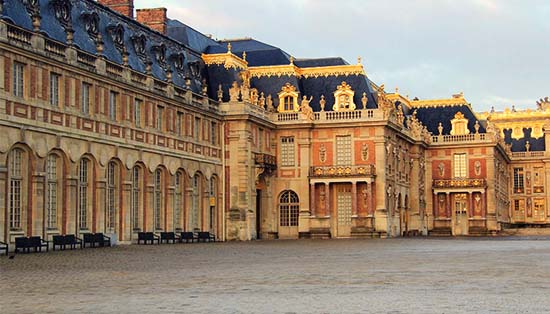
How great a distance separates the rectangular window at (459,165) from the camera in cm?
8288

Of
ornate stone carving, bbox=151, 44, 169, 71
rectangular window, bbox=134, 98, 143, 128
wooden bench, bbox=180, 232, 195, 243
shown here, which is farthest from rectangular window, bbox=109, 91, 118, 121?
wooden bench, bbox=180, 232, 195, 243

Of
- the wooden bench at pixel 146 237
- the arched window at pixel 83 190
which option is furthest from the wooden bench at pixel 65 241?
the wooden bench at pixel 146 237

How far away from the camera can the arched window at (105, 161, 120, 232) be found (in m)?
43.6

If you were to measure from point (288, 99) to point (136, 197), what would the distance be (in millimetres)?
21057

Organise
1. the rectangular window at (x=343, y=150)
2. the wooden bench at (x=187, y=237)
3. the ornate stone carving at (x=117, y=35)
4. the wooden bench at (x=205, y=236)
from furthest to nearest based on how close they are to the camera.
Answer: the rectangular window at (x=343, y=150) < the wooden bench at (x=205, y=236) < the wooden bench at (x=187, y=237) < the ornate stone carving at (x=117, y=35)

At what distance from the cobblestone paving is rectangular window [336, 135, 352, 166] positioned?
37497 millimetres

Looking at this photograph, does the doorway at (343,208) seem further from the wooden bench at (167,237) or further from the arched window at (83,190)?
the arched window at (83,190)

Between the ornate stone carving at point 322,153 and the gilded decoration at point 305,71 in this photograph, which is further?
the gilded decoration at point 305,71

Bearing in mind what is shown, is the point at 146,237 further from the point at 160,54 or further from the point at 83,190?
the point at 160,54

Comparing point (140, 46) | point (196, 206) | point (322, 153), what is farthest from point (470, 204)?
point (140, 46)

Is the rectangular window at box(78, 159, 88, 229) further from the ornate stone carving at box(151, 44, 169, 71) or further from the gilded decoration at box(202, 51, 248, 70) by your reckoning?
the gilded decoration at box(202, 51, 248, 70)

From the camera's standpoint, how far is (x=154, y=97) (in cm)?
4834

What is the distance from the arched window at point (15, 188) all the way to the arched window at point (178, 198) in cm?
1509

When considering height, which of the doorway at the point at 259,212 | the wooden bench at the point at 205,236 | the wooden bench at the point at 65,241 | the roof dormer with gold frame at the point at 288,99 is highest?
the roof dormer with gold frame at the point at 288,99
